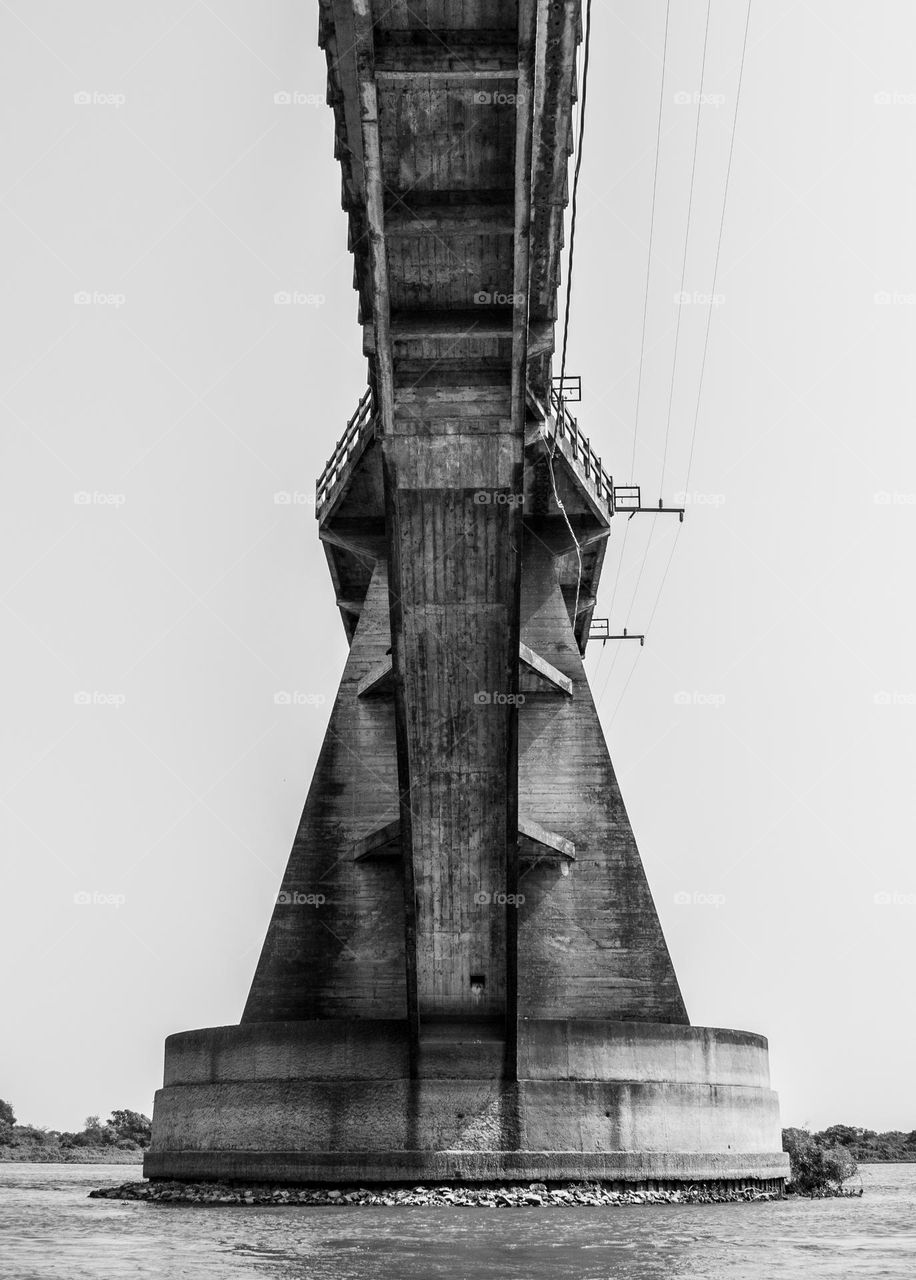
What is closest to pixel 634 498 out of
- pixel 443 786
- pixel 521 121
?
pixel 443 786

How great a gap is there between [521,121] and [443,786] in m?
7.46

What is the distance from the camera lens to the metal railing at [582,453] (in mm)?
20656

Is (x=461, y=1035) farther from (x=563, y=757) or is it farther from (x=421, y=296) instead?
(x=421, y=296)

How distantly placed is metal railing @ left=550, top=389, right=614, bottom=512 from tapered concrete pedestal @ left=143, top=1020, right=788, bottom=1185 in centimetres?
896

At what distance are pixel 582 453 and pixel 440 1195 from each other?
1163 cm

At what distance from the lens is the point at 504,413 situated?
526 inches
